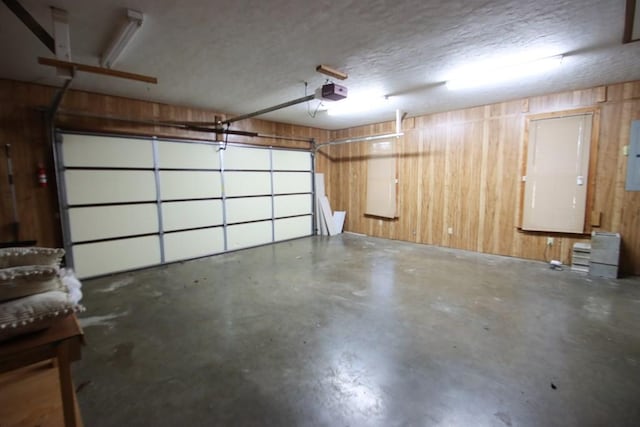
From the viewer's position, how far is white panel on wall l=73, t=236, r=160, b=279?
4.06 meters

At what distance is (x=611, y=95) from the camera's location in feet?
12.9

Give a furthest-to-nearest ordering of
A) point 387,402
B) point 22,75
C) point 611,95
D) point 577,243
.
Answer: point 577,243
point 611,95
point 22,75
point 387,402

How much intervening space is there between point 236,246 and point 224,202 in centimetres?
92

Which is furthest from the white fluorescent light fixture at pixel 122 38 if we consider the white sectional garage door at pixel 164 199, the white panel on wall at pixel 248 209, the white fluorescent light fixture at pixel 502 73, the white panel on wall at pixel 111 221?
the white fluorescent light fixture at pixel 502 73

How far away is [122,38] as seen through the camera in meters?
2.50

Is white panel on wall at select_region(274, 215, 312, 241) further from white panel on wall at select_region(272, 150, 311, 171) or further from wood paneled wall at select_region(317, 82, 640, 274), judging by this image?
wood paneled wall at select_region(317, 82, 640, 274)

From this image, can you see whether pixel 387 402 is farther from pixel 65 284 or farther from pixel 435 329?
pixel 65 284

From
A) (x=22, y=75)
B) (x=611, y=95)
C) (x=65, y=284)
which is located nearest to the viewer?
(x=65, y=284)

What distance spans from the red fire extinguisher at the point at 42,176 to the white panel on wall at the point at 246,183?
2.50 metres

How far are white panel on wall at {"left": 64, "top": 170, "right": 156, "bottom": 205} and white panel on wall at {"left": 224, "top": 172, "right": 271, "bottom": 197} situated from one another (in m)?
1.31

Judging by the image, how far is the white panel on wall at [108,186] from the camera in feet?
13.1

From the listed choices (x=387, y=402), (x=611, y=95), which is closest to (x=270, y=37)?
(x=387, y=402)

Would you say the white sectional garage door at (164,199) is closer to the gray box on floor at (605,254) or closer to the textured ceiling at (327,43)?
the textured ceiling at (327,43)

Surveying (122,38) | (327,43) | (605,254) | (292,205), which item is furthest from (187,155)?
(605,254)
